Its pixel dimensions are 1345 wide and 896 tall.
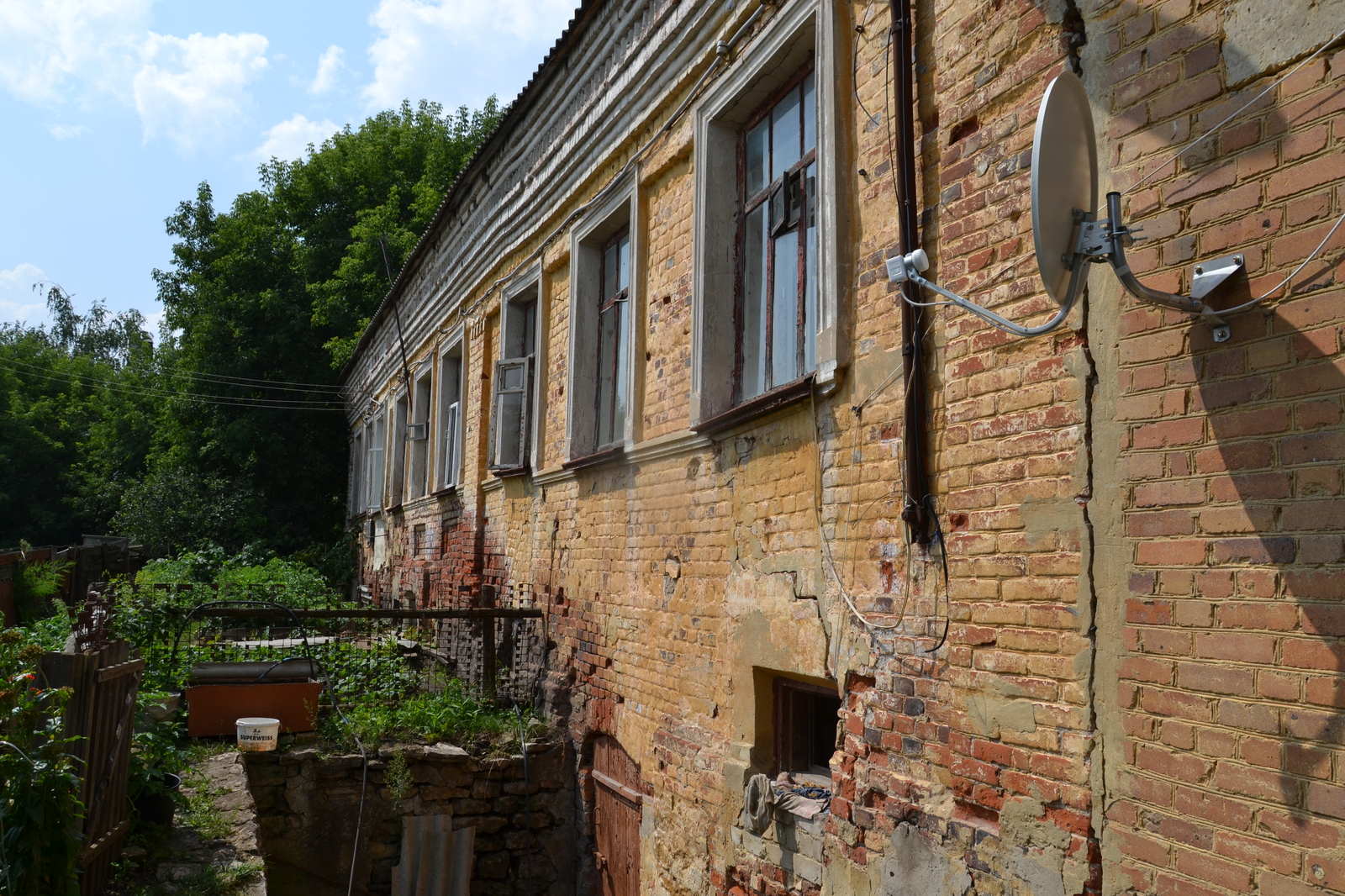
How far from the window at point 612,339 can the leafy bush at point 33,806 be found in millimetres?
4498

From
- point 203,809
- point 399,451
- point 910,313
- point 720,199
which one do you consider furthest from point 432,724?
point 399,451

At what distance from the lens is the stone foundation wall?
24.1 ft

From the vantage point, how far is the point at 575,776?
7789 millimetres

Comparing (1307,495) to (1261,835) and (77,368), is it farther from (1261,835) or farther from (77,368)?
(77,368)

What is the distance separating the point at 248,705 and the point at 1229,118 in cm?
729

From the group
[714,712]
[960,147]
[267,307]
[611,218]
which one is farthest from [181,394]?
[960,147]

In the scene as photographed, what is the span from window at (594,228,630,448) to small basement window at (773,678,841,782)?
2963mm

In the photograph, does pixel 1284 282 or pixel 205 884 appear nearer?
pixel 1284 282

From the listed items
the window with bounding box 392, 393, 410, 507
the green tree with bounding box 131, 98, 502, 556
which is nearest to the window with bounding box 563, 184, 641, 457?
the window with bounding box 392, 393, 410, 507

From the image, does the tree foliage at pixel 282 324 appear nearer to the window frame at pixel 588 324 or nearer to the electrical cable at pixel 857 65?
the window frame at pixel 588 324

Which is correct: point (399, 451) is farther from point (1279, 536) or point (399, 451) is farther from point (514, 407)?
point (1279, 536)

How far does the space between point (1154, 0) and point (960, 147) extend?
909mm

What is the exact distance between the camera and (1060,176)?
113 inches

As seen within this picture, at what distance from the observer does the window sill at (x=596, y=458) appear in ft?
23.5
